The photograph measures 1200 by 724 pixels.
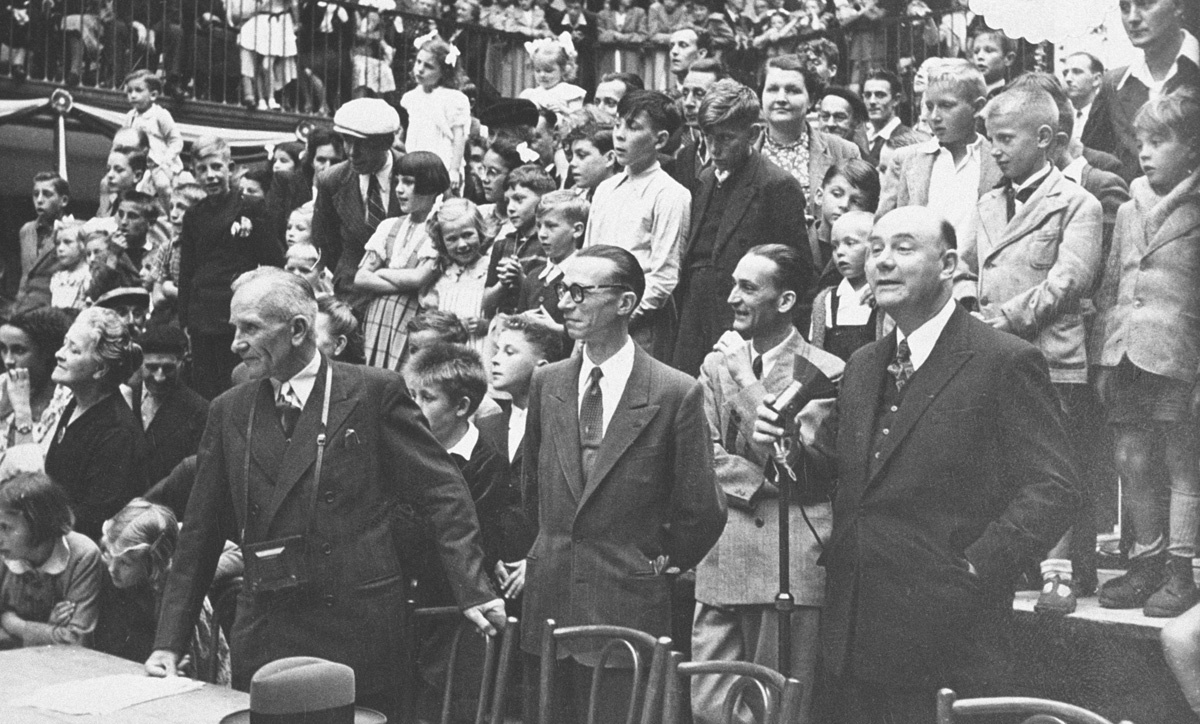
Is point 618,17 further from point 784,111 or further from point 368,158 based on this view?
point 784,111

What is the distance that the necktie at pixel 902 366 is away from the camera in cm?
402

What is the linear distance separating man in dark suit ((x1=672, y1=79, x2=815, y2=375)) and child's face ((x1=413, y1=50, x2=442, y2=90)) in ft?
14.8

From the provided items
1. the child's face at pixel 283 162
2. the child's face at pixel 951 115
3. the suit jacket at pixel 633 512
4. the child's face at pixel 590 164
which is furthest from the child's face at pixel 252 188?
the suit jacket at pixel 633 512

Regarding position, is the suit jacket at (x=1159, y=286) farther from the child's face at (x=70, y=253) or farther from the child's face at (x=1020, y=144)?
the child's face at (x=70, y=253)

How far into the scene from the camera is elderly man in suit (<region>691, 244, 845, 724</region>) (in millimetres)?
4426

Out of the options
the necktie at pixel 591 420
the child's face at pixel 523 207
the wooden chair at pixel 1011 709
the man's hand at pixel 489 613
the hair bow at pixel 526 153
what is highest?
the hair bow at pixel 526 153

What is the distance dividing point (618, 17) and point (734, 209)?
785cm

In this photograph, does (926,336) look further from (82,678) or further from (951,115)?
(82,678)

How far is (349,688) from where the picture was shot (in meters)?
2.57

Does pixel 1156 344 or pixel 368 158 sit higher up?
pixel 368 158

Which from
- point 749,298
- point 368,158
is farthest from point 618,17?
point 749,298

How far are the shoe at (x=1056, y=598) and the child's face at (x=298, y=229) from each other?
16.3 feet

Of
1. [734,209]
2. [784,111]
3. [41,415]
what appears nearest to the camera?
[734,209]

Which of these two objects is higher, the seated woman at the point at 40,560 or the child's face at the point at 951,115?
the child's face at the point at 951,115
